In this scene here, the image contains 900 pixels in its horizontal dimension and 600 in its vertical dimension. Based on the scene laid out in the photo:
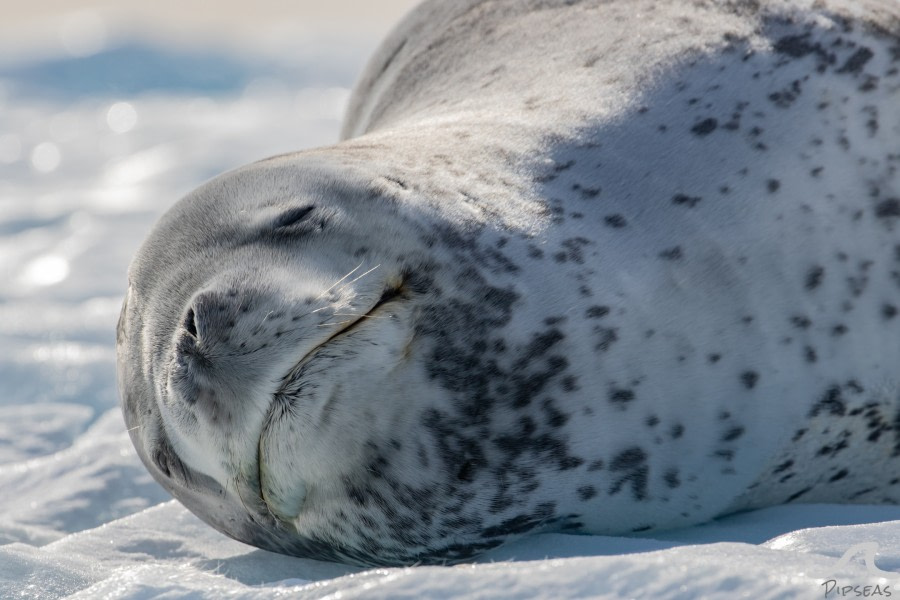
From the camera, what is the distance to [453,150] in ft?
7.26

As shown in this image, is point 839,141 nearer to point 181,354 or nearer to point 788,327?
point 788,327

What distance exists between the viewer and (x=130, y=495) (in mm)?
2828

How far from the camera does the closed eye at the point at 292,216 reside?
1.97 metres

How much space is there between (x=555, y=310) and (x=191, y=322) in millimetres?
570

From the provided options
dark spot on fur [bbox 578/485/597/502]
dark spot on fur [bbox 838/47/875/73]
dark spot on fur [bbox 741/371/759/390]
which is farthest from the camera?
dark spot on fur [bbox 838/47/875/73]

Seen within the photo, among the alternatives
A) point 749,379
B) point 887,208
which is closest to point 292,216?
point 749,379

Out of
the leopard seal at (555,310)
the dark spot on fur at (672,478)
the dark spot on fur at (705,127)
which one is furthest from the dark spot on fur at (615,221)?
the dark spot on fur at (672,478)

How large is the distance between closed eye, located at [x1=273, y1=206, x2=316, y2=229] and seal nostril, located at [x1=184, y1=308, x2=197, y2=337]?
0.21 m

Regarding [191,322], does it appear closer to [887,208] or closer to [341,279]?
[341,279]

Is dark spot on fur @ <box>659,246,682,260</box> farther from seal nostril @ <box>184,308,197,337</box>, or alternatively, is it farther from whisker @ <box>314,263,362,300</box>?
seal nostril @ <box>184,308,197,337</box>

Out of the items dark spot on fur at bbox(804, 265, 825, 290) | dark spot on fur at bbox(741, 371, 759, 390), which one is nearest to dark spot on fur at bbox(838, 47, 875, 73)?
dark spot on fur at bbox(804, 265, 825, 290)

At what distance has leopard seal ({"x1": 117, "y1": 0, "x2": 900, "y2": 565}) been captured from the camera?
1.84 metres

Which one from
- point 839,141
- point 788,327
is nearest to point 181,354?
point 788,327

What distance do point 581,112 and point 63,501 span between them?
4.72 feet
